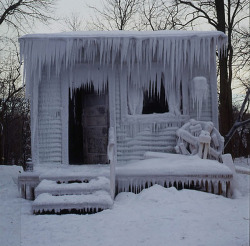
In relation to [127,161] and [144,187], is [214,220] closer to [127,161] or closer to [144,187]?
[144,187]

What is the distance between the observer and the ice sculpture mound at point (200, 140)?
28.7 feet

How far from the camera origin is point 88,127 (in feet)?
37.6

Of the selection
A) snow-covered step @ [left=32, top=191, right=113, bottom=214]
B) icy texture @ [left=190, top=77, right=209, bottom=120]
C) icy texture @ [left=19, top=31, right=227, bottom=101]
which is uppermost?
icy texture @ [left=19, top=31, right=227, bottom=101]

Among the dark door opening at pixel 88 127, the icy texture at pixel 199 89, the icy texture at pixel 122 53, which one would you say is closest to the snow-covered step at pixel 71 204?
the icy texture at pixel 122 53

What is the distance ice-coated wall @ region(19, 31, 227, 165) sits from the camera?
947 cm

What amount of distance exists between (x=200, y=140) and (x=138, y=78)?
2500 mm

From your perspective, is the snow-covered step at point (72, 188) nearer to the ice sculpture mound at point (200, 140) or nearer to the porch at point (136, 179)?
the porch at point (136, 179)

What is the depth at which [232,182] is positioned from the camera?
8078mm

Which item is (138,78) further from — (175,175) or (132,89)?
(175,175)

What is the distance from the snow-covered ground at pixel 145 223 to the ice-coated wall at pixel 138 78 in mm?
2414

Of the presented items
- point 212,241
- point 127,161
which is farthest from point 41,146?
point 212,241

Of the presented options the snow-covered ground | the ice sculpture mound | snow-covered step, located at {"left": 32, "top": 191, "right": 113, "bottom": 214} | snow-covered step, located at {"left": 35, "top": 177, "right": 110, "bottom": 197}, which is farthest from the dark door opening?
snow-covered step, located at {"left": 32, "top": 191, "right": 113, "bottom": 214}

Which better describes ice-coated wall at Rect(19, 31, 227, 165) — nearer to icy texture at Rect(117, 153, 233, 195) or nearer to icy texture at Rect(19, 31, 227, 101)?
icy texture at Rect(19, 31, 227, 101)

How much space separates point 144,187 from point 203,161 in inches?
57.0
